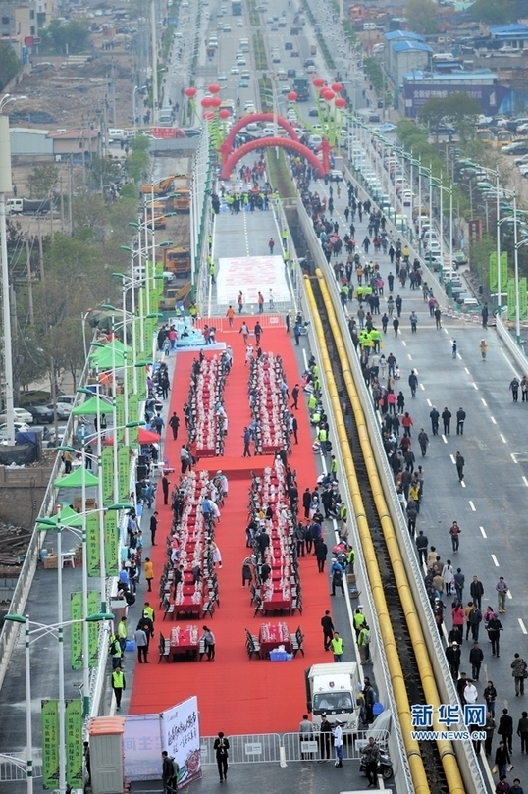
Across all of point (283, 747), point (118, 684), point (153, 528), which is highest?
point (153, 528)

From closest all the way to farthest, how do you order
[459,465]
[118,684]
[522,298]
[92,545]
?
[118,684] < [92,545] < [459,465] < [522,298]

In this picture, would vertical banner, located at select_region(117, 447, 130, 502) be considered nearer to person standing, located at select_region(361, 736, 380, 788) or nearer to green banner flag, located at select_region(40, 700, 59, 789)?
green banner flag, located at select_region(40, 700, 59, 789)

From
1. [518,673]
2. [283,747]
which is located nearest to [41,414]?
[518,673]

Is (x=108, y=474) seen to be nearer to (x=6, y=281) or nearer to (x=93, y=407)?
(x=93, y=407)

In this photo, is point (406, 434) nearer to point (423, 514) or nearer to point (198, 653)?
point (423, 514)

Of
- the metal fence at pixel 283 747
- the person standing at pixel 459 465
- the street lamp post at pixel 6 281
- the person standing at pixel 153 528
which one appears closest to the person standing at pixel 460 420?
the person standing at pixel 459 465

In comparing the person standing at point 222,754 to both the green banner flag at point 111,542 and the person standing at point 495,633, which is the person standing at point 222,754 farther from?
the green banner flag at point 111,542

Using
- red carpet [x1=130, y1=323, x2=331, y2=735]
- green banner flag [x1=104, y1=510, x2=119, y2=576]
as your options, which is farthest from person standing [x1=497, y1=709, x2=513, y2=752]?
green banner flag [x1=104, y1=510, x2=119, y2=576]
